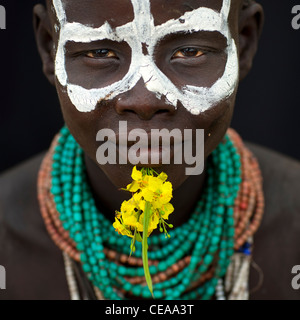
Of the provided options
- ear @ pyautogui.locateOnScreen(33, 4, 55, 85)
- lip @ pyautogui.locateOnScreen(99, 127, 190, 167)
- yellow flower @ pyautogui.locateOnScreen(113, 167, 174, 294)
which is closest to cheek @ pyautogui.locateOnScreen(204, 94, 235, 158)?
lip @ pyautogui.locateOnScreen(99, 127, 190, 167)

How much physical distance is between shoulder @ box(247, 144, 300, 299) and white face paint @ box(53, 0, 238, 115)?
844 millimetres

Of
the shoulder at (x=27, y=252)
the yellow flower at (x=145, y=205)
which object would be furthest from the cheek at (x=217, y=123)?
the shoulder at (x=27, y=252)

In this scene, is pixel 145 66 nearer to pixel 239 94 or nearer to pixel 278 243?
pixel 278 243

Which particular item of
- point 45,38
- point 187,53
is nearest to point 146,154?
point 187,53

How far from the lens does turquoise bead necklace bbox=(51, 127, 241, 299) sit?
8.34 ft

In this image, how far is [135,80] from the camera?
2.08 metres

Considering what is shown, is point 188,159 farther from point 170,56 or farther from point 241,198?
point 241,198

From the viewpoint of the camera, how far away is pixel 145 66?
210cm

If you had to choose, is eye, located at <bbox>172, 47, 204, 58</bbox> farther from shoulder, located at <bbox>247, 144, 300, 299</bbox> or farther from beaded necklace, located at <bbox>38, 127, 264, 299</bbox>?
shoulder, located at <bbox>247, 144, 300, 299</bbox>

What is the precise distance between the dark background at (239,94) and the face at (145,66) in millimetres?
1736

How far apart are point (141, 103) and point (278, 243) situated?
118cm

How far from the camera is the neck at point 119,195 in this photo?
100 inches
